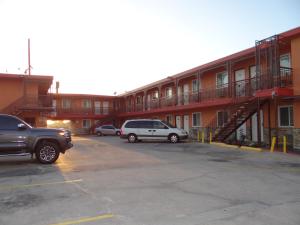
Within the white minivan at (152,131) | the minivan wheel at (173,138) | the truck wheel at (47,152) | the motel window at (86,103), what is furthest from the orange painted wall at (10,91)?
the motel window at (86,103)

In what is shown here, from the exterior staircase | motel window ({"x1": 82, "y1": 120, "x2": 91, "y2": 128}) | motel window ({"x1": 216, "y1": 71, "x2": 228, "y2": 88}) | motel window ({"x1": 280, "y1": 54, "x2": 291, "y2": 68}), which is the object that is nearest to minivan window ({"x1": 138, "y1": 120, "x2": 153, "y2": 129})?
the exterior staircase

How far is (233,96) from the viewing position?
68.5 ft

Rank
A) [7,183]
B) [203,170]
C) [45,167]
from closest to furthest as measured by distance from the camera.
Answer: [7,183] → [203,170] → [45,167]

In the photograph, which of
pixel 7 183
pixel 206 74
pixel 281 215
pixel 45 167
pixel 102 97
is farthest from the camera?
pixel 102 97

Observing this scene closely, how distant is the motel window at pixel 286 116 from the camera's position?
1750cm

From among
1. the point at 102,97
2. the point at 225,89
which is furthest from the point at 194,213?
the point at 102,97

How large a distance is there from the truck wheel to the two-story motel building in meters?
11.3

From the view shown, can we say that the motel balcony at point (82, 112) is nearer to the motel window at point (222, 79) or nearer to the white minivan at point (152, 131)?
the white minivan at point (152, 131)

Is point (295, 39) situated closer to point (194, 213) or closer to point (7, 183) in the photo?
point (194, 213)

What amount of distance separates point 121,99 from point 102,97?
3311 millimetres

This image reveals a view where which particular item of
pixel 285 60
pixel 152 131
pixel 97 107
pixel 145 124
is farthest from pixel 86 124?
pixel 285 60

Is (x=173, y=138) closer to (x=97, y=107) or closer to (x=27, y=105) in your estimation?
(x=27, y=105)

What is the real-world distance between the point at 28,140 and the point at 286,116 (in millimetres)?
14517

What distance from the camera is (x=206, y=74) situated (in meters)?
26.2
